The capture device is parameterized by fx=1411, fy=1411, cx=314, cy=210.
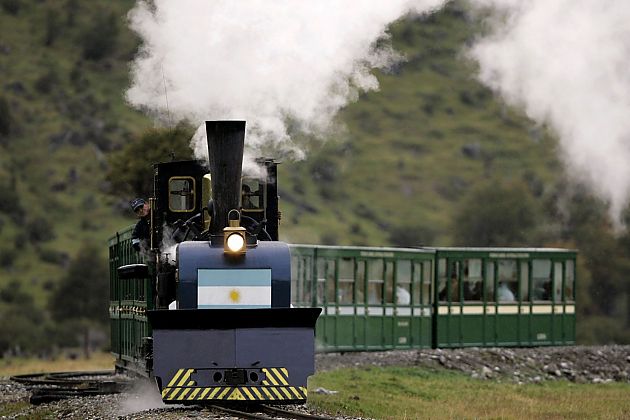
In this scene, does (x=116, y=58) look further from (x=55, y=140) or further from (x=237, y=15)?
(x=237, y=15)

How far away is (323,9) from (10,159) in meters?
73.0

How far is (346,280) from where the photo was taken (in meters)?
32.4

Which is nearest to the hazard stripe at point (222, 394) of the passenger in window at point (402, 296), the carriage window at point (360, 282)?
the carriage window at point (360, 282)

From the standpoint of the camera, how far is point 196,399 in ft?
52.6

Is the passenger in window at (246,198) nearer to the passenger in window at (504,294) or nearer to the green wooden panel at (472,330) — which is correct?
the green wooden panel at (472,330)

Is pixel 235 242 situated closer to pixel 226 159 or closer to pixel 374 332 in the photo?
pixel 226 159

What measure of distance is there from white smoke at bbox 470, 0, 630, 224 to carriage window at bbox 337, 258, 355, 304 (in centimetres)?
649

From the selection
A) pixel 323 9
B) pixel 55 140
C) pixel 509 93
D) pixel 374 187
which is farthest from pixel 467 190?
pixel 323 9

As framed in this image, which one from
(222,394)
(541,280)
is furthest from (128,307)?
(541,280)

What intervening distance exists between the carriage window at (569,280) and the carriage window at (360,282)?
6173 millimetres

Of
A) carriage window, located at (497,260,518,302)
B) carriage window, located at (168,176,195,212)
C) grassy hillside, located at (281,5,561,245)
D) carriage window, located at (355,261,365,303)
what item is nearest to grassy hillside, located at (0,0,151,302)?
grassy hillside, located at (281,5,561,245)

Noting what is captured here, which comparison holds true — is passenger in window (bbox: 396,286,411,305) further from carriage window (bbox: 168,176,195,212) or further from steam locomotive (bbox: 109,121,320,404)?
steam locomotive (bbox: 109,121,320,404)

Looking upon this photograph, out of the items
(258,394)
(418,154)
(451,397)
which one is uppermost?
(418,154)

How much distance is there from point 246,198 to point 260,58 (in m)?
3.10
